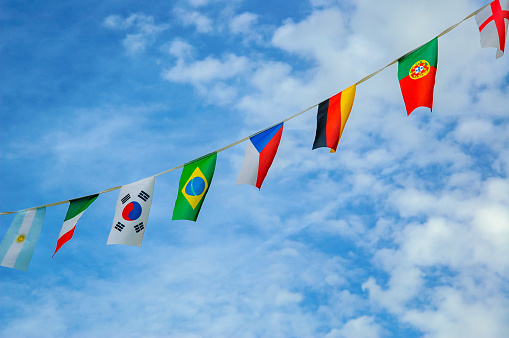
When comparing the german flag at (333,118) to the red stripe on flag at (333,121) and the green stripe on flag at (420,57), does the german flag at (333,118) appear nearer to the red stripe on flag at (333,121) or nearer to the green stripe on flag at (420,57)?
the red stripe on flag at (333,121)

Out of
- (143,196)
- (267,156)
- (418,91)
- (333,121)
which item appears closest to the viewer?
(418,91)

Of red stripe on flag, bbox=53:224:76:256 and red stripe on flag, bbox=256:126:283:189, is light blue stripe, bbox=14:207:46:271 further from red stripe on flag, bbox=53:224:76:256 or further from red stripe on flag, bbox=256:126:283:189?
red stripe on flag, bbox=256:126:283:189

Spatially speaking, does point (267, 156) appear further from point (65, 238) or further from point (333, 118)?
point (65, 238)

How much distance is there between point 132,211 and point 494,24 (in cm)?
590

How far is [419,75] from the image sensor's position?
7.72m

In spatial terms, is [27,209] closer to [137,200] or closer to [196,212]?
[137,200]

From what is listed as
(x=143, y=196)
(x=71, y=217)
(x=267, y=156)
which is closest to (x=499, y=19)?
(x=267, y=156)

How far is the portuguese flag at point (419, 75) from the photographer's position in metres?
7.64

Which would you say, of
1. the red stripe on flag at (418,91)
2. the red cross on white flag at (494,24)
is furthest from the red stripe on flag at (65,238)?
the red cross on white flag at (494,24)

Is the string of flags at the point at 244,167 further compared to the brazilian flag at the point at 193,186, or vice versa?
the brazilian flag at the point at 193,186

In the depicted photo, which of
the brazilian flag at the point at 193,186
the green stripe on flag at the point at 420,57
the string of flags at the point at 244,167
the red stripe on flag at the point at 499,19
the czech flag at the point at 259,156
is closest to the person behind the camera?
the red stripe on flag at the point at 499,19

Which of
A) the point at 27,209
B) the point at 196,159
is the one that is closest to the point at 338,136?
the point at 196,159

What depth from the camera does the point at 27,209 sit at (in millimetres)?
8977

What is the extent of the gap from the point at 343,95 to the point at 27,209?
5.36 meters
